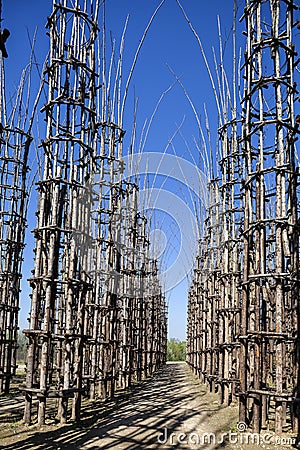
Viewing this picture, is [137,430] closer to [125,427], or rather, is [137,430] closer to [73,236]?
[125,427]

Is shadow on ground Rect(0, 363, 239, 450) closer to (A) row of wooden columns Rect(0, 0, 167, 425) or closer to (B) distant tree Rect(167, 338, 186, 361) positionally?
(A) row of wooden columns Rect(0, 0, 167, 425)

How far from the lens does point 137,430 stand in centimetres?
797

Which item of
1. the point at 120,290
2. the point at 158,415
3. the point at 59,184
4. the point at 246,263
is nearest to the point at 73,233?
the point at 59,184

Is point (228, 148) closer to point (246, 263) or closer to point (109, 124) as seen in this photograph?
point (109, 124)

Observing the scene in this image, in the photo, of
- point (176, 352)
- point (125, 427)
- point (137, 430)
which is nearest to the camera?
point (137, 430)

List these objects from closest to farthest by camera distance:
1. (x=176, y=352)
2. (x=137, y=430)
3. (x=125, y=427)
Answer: (x=137, y=430) → (x=125, y=427) → (x=176, y=352)

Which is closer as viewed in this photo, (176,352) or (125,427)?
(125,427)

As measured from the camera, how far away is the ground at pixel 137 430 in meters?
6.89

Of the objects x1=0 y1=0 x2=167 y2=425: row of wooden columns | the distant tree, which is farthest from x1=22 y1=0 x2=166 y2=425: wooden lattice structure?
the distant tree

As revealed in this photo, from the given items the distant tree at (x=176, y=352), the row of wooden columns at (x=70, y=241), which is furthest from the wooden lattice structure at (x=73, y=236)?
the distant tree at (x=176, y=352)

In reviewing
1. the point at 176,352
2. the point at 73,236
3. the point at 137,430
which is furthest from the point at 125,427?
the point at 176,352

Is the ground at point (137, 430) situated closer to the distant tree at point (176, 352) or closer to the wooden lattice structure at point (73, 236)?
the wooden lattice structure at point (73, 236)

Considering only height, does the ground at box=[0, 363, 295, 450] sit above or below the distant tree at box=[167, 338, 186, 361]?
above

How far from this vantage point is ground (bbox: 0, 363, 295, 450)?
689 cm
